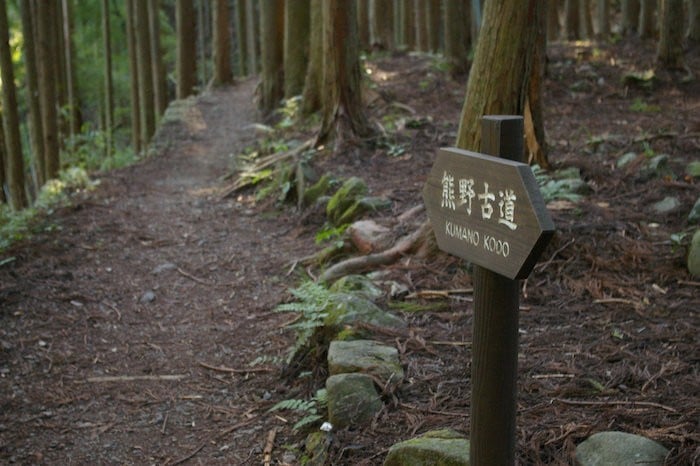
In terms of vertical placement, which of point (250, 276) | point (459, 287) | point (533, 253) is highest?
point (533, 253)

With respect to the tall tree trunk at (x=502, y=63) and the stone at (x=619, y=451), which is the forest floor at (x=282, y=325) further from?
the tall tree trunk at (x=502, y=63)

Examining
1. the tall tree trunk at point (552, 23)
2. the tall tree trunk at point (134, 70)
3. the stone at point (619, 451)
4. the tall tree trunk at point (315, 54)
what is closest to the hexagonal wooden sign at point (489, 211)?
the stone at point (619, 451)

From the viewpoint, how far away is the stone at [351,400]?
4.26 meters

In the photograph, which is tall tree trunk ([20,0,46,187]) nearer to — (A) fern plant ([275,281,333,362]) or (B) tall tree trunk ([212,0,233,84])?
(B) tall tree trunk ([212,0,233,84])

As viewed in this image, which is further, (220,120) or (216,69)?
(216,69)

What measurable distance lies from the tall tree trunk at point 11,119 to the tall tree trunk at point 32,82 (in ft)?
2.97

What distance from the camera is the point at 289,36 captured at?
46.5 ft

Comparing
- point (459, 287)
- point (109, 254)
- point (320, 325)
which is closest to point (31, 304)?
point (109, 254)

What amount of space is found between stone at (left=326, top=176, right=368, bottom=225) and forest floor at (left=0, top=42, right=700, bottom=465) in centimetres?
36

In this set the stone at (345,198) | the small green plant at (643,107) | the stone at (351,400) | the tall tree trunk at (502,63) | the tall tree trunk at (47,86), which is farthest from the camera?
the tall tree trunk at (47,86)

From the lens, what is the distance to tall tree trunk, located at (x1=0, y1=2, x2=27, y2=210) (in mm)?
12336

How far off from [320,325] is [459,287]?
46.9 inches

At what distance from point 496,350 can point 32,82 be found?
44.9ft

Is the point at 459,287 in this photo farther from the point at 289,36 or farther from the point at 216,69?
the point at 216,69
